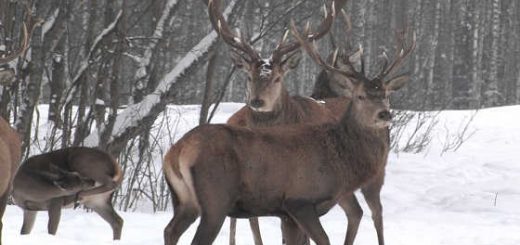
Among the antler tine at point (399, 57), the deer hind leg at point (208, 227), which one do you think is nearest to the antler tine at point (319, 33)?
the antler tine at point (399, 57)

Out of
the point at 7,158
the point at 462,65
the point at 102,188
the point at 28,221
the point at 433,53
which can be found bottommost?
the point at 462,65

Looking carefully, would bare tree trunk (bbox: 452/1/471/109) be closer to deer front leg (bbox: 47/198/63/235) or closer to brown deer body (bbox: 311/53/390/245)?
brown deer body (bbox: 311/53/390/245)

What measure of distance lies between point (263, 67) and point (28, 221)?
241 centimetres

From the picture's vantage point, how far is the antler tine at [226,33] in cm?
837

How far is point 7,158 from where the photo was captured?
20.9ft

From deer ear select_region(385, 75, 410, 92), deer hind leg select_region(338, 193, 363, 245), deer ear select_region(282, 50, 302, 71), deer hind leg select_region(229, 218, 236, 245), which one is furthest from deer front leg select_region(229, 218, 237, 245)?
deer ear select_region(385, 75, 410, 92)

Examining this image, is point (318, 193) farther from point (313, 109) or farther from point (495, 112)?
point (495, 112)

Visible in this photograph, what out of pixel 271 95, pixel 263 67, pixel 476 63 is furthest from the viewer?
pixel 476 63

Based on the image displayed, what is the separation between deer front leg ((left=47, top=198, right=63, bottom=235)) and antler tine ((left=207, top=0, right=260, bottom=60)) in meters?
2.10

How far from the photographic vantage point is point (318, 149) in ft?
21.5

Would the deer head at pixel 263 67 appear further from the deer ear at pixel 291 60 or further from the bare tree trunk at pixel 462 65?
the bare tree trunk at pixel 462 65

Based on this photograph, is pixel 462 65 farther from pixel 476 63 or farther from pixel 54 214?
pixel 54 214

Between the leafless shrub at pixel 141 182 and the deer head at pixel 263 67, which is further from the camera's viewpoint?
the leafless shrub at pixel 141 182

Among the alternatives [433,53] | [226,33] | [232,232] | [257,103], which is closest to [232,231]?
[232,232]
